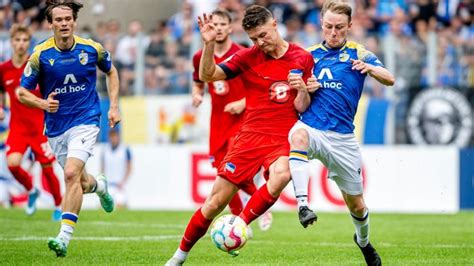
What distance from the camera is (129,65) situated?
21.9 meters

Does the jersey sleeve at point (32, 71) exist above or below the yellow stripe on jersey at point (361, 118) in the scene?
above

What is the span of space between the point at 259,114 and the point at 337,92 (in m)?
0.79

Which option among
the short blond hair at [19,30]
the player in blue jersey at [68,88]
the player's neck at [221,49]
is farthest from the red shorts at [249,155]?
the short blond hair at [19,30]

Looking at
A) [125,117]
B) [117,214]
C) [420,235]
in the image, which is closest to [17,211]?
[117,214]

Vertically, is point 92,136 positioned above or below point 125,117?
above

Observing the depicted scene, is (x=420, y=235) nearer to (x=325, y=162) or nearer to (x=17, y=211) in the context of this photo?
(x=325, y=162)

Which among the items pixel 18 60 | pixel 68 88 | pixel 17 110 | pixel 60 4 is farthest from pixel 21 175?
pixel 60 4

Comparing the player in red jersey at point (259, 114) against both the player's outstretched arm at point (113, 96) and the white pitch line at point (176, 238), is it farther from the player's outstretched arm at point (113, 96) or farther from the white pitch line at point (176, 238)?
the white pitch line at point (176, 238)

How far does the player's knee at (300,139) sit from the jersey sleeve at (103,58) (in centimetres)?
287

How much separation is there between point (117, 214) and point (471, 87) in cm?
759

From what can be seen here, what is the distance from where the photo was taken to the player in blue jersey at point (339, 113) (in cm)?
1011

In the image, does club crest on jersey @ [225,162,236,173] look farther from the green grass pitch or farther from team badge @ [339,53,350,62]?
team badge @ [339,53,350,62]

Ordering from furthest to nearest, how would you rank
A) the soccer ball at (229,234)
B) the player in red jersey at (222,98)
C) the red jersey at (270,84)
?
the player in red jersey at (222,98) → the red jersey at (270,84) → the soccer ball at (229,234)

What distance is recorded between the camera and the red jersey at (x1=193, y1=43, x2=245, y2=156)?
550 inches
